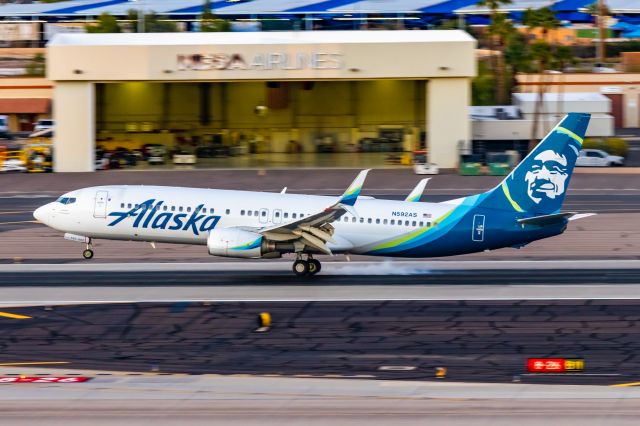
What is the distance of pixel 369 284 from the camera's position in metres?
40.3

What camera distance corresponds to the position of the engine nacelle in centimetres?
3891

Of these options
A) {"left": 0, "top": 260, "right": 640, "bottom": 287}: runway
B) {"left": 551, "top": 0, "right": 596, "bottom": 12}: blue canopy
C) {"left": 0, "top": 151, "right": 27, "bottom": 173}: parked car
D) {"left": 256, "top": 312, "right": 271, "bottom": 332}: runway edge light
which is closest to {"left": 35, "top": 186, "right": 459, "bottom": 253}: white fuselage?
{"left": 0, "top": 260, "right": 640, "bottom": 287}: runway

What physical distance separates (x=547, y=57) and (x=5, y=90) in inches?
2178

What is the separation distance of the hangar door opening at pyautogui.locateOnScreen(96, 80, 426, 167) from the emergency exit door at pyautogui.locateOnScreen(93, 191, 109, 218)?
4488 cm

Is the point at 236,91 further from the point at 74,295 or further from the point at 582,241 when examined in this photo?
the point at 74,295

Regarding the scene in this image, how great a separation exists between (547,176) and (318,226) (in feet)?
29.1

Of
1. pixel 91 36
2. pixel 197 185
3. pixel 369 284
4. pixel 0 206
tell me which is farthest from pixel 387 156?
pixel 369 284

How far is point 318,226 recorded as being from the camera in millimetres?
39906

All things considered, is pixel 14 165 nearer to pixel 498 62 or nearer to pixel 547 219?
pixel 547 219

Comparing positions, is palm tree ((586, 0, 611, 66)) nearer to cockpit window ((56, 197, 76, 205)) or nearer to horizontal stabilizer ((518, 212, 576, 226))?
horizontal stabilizer ((518, 212, 576, 226))

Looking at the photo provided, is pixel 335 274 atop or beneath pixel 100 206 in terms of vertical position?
beneath

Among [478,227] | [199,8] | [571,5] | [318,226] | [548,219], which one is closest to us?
[548,219]

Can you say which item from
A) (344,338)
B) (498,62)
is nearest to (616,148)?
(498,62)

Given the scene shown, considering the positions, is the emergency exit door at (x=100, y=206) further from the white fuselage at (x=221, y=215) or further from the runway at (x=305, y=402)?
the runway at (x=305, y=402)
